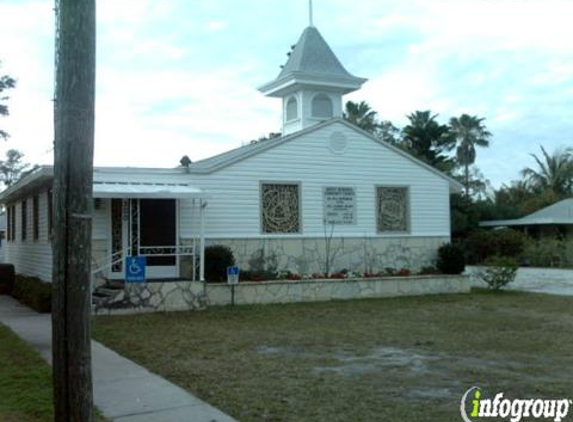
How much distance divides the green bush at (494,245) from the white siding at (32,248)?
18.5m

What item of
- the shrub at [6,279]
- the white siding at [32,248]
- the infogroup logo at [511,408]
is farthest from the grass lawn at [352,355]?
the shrub at [6,279]

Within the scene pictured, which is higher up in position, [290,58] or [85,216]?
[290,58]

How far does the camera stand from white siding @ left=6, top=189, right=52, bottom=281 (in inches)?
752

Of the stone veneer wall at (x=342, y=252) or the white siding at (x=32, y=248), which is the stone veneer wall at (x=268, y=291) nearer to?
the stone veneer wall at (x=342, y=252)

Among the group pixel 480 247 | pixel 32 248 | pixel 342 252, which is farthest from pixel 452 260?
pixel 32 248

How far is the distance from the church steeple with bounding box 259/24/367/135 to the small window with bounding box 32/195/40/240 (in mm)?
8065

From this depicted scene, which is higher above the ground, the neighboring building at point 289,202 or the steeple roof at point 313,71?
the steeple roof at point 313,71

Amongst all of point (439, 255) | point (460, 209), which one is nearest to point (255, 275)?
point (439, 255)

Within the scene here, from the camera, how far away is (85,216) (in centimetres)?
506

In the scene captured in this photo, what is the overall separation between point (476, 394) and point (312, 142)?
44.0ft

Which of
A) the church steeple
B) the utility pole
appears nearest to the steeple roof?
the church steeple

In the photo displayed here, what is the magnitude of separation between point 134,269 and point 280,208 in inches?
221

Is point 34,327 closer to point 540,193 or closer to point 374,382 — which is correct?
point 374,382

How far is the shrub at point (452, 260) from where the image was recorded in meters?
20.8
